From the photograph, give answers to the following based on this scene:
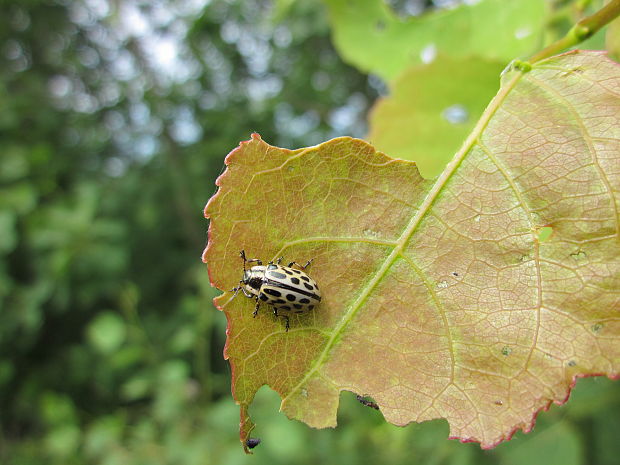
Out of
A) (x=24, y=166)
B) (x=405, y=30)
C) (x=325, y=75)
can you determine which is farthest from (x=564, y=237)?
(x=325, y=75)

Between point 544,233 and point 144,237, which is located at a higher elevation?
point 144,237

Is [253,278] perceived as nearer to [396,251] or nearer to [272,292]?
[272,292]

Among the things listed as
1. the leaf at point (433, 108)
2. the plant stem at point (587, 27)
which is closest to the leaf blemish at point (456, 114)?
the leaf at point (433, 108)

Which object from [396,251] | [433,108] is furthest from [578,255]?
[433,108]

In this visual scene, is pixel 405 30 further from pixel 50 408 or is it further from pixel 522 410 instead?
pixel 50 408

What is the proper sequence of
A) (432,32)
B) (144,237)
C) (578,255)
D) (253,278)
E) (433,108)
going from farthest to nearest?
(144,237)
(432,32)
(433,108)
(253,278)
(578,255)

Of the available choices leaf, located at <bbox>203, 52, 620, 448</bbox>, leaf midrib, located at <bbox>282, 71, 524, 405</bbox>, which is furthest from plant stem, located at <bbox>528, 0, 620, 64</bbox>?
leaf midrib, located at <bbox>282, 71, 524, 405</bbox>

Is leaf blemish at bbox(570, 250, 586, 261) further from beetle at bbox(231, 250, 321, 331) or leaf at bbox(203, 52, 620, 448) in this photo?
beetle at bbox(231, 250, 321, 331)

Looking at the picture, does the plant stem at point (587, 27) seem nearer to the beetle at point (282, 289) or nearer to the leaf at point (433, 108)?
the leaf at point (433, 108)
